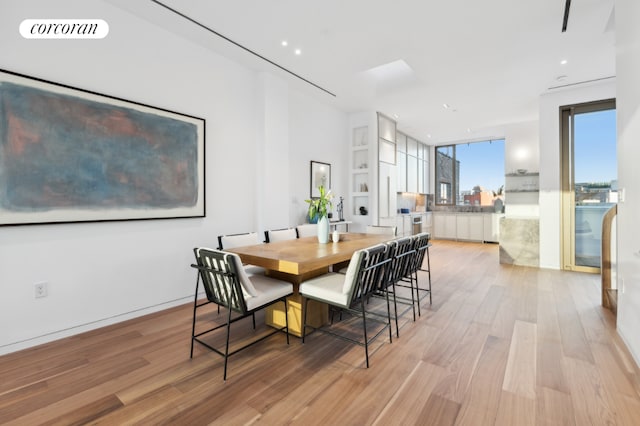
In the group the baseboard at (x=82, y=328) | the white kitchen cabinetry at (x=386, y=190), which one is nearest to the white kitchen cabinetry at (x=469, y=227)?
the white kitchen cabinetry at (x=386, y=190)

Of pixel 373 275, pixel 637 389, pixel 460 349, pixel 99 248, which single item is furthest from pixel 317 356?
pixel 99 248

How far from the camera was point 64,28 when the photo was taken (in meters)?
2.54

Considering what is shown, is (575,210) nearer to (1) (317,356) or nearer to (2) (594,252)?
(2) (594,252)

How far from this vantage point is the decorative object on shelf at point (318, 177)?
533 cm

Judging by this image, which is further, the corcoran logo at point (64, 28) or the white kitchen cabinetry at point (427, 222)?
the white kitchen cabinetry at point (427, 222)

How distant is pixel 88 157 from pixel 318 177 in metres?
3.46

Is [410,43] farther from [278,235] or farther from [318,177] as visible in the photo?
[278,235]

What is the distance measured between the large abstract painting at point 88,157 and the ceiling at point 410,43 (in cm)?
105

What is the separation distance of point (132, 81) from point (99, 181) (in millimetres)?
1058

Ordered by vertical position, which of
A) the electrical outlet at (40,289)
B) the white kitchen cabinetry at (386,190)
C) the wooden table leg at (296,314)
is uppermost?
the white kitchen cabinetry at (386,190)

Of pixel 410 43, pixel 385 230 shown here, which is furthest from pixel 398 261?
pixel 410 43

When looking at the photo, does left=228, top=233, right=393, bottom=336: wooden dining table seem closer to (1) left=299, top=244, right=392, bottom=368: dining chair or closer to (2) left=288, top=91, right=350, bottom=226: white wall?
(1) left=299, top=244, right=392, bottom=368: dining chair

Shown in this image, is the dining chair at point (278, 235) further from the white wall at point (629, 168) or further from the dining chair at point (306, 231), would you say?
the white wall at point (629, 168)

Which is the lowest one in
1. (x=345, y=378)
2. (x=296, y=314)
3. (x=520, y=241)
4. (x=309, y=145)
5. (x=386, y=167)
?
(x=345, y=378)
